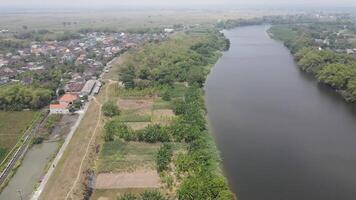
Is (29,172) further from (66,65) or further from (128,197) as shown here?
(66,65)

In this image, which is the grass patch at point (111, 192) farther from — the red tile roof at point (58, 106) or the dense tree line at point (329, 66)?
the dense tree line at point (329, 66)

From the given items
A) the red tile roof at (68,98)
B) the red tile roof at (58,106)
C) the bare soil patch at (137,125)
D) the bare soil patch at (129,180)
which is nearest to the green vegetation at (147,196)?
the bare soil patch at (129,180)

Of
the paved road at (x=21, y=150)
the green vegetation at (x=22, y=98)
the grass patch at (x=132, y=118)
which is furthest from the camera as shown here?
the green vegetation at (x=22, y=98)

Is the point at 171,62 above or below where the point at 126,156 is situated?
above

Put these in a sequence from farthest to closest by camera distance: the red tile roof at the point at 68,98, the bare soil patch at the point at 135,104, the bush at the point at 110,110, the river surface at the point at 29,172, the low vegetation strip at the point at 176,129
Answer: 1. the red tile roof at the point at 68,98
2. the bare soil patch at the point at 135,104
3. the bush at the point at 110,110
4. the river surface at the point at 29,172
5. the low vegetation strip at the point at 176,129

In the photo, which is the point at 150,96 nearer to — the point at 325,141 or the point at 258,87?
the point at 258,87

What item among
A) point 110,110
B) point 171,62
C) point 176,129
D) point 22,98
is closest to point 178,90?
point 110,110
